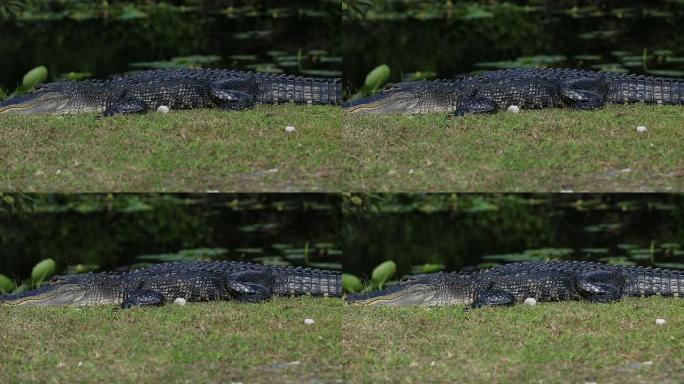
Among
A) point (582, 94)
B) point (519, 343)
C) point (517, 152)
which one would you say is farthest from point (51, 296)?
point (582, 94)

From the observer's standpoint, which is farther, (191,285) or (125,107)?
(125,107)

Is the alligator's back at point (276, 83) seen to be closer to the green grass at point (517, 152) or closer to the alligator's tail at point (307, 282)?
the green grass at point (517, 152)

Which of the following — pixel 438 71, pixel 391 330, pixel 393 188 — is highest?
pixel 438 71

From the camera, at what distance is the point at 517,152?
8195 millimetres

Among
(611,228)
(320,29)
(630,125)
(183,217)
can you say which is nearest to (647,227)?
(611,228)

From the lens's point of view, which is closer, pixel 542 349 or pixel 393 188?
pixel 542 349

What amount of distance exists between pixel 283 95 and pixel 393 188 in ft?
4.17

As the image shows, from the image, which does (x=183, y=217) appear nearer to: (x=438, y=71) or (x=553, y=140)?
(x=438, y=71)

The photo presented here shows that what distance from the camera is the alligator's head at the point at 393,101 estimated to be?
8.74m

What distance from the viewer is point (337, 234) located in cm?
875

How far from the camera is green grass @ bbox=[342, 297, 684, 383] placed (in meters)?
7.27

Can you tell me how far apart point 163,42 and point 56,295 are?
81.6 inches

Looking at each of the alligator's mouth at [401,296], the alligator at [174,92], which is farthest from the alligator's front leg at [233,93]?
the alligator's mouth at [401,296]

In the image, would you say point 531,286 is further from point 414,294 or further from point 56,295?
point 56,295
